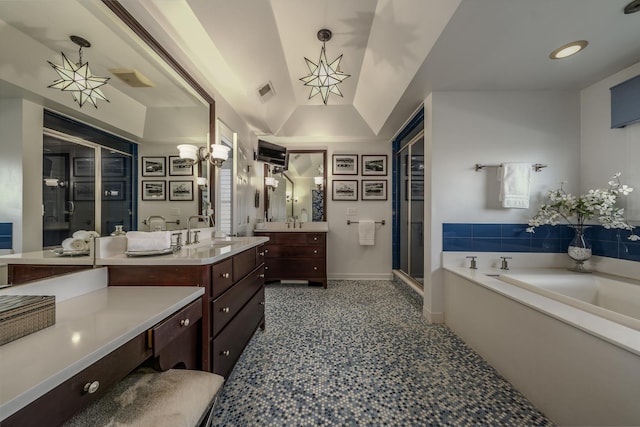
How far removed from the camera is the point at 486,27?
149 cm

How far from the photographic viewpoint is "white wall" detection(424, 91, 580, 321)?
223 cm

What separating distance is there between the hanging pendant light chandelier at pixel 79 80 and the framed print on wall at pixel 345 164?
3.07 metres

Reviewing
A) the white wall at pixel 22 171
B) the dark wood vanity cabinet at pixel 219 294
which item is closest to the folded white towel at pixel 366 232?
the dark wood vanity cabinet at pixel 219 294

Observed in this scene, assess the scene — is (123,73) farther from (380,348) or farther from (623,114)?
(623,114)

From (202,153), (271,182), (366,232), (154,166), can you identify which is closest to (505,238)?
(366,232)

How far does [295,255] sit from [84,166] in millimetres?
2582

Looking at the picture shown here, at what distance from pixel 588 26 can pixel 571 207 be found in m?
1.33

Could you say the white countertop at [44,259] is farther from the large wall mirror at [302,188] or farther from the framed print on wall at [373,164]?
the framed print on wall at [373,164]

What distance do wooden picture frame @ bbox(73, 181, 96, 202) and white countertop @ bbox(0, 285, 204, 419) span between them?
0.42 meters

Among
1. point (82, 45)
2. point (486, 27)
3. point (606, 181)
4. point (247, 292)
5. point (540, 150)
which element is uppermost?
point (486, 27)

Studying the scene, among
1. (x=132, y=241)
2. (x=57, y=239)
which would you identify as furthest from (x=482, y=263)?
(x=57, y=239)

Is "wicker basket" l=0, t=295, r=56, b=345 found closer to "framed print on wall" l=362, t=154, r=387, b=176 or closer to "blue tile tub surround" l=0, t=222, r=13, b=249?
"blue tile tub surround" l=0, t=222, r=13, b=249

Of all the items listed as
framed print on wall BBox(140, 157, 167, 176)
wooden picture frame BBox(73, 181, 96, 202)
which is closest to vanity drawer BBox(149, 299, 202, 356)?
wooden picture frame BBox(73, 181, 96, 202)

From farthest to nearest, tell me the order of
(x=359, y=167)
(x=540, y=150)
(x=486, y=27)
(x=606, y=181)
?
(x=359, y=167)
(x=540, y=150)
(x=606, y=181)
(x=486, y=27)
